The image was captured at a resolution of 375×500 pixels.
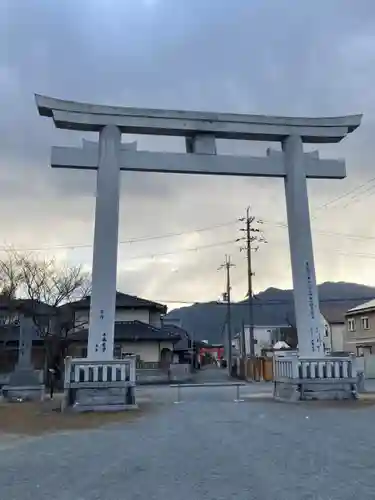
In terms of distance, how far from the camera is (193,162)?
50.8 ft

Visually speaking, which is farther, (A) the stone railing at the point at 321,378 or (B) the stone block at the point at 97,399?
(A) the stone railing at the point at 321,378

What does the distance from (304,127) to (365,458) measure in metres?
11.4

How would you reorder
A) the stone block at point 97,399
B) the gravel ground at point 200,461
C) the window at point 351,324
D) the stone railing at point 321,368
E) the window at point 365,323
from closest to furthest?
1. the gravel ground at point 200,461
2. the stone block at point 97,399
3. the stone railing at point 321,368
4. the window at point 365,323
5. the window at point 351,324

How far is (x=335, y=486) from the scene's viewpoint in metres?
5.20

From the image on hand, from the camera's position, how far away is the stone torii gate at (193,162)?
47.0ft

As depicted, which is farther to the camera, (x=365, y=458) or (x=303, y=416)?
(x=303, y=416)

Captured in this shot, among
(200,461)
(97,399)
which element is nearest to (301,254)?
(97,399)

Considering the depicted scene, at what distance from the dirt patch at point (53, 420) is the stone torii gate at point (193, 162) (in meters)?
1.68

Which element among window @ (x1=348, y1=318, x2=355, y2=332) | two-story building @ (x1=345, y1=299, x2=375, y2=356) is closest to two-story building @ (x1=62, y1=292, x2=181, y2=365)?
two-story building @ (x1=345, y1=299, x2=375, y2=356)

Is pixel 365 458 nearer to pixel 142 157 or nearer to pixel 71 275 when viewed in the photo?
pixel 142 157

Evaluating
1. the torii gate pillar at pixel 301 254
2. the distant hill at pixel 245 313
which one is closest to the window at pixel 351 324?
the distant hill at pixel 245 313

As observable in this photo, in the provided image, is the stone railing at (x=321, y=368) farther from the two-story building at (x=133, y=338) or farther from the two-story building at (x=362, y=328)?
the two-story building at (x=362, y=328)

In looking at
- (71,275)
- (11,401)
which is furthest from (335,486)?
(71,275)

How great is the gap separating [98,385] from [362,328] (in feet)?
110
